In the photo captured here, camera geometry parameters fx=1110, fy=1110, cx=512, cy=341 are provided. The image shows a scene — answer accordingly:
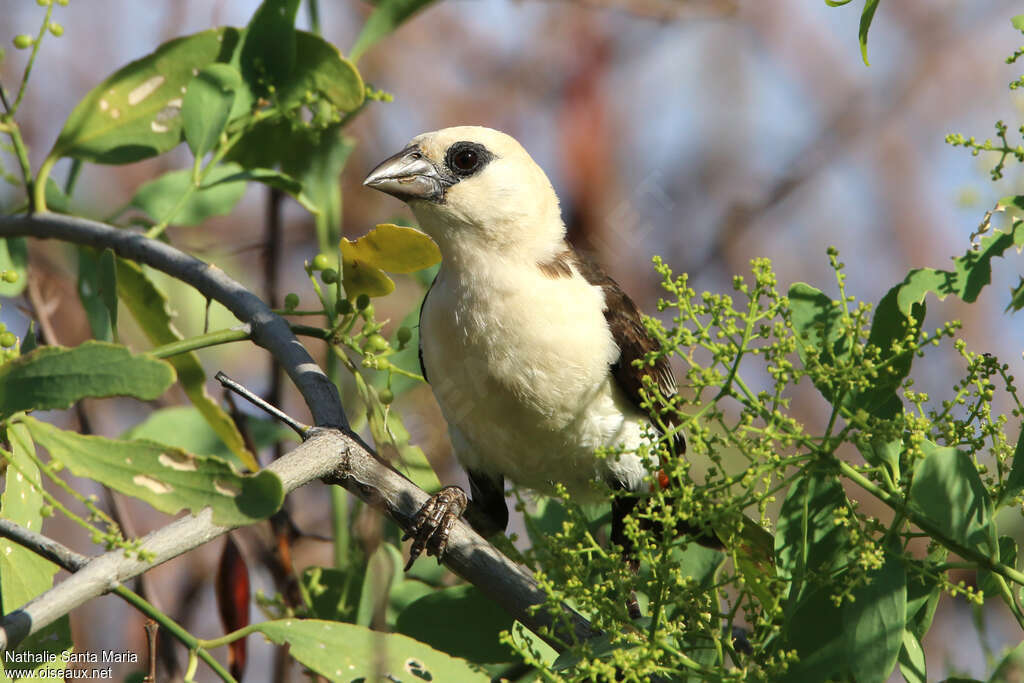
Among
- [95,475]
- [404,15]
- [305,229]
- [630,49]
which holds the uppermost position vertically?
[630,49]

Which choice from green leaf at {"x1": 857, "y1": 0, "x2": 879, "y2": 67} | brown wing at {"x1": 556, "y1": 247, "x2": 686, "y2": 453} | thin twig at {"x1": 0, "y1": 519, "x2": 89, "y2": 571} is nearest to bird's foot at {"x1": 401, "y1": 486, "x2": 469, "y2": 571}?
brown wing at {"x1": 556, "y1": 247, "x2": 686, "y2": 453}

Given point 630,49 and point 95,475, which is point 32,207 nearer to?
point 95,475

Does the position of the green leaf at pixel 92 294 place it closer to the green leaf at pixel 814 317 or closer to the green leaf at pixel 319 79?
the green leaf at pixel 319 79

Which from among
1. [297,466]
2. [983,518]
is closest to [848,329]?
[983,518]

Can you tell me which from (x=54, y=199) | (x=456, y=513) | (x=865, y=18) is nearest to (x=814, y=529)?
(x=865, y=18)

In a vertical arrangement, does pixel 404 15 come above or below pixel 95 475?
above

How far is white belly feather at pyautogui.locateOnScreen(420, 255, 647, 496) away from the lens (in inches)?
134

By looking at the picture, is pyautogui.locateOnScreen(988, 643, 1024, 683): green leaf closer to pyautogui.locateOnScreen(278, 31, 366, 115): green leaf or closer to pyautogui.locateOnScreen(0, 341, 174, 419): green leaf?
pyautogui.locateOnScreen(0, 341, 174, 419): green leaf

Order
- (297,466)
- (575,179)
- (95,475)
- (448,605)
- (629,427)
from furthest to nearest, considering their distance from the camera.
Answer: (575,179) < (629,427) < (448,605) < (297,466) < (95,475)

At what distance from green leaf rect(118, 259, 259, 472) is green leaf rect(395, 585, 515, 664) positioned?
0.70m

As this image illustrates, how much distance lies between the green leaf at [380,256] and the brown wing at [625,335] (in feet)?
3.38

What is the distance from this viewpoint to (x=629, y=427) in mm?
A: 3535

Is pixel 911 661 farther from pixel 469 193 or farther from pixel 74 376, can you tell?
pixel 469 193

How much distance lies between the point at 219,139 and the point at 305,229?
222cm
